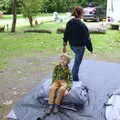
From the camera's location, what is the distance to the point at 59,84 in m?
5.43

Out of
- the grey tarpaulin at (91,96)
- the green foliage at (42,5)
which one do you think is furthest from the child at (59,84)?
the green foliage at (42,5)

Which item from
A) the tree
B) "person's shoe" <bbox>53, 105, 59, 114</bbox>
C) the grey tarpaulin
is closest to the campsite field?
the grey tarpaulin

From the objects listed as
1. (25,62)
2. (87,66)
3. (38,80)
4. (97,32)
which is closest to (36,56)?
(25,62)

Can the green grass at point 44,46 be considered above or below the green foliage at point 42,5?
below

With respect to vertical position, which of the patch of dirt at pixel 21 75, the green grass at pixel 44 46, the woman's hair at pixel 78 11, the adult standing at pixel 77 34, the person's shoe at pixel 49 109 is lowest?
the person's shoe at pixel 49 109

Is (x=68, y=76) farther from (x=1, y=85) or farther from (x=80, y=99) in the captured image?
(x=1, y=85)

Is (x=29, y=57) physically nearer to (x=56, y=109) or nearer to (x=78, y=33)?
(x=78, y=33)

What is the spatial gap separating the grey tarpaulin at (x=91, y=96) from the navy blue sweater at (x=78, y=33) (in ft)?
2.67

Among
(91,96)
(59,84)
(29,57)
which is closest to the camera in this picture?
(59,84)

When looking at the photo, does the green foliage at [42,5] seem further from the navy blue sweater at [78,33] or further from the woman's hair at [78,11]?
the woman's hair at [78,11]

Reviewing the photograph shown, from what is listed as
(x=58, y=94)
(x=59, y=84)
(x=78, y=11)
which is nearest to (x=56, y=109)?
(x=58, y=94)

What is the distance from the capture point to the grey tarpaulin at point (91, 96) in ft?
17.0

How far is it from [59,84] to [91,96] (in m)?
0.86

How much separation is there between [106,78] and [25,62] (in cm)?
288
